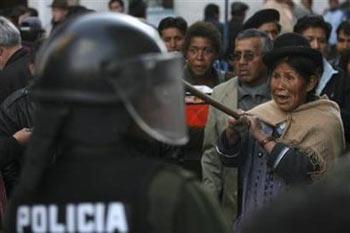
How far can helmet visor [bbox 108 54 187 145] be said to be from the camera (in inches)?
91.4

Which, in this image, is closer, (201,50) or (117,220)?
(117,220)

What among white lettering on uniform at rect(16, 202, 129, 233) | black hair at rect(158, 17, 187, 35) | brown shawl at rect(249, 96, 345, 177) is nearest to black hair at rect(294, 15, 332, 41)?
black hair at rect(158, 17, 187, 35)

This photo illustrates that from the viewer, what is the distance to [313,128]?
4859 mm

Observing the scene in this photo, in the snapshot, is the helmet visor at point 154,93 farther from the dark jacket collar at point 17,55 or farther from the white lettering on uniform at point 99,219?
the dark jacket collar at point 17,55

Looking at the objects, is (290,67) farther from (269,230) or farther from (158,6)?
(158,6)

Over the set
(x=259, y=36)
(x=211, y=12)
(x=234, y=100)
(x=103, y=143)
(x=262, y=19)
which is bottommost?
(x=211, y=12)

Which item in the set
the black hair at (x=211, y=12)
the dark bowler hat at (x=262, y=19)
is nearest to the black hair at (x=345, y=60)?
the dark bowler hat at (x=262, y=19)

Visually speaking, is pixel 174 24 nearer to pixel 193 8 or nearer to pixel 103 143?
pixel 103 143

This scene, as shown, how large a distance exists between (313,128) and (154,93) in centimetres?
258

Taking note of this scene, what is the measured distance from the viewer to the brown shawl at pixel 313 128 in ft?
15.7

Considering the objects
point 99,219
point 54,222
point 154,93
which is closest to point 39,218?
point 54,222

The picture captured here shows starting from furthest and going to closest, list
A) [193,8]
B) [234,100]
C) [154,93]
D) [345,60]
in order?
[193,8]
[345,60]
[234,100]
[154,93]

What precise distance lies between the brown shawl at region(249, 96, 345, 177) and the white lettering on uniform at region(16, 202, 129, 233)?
8.35ft

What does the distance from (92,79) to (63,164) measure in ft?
0.77
